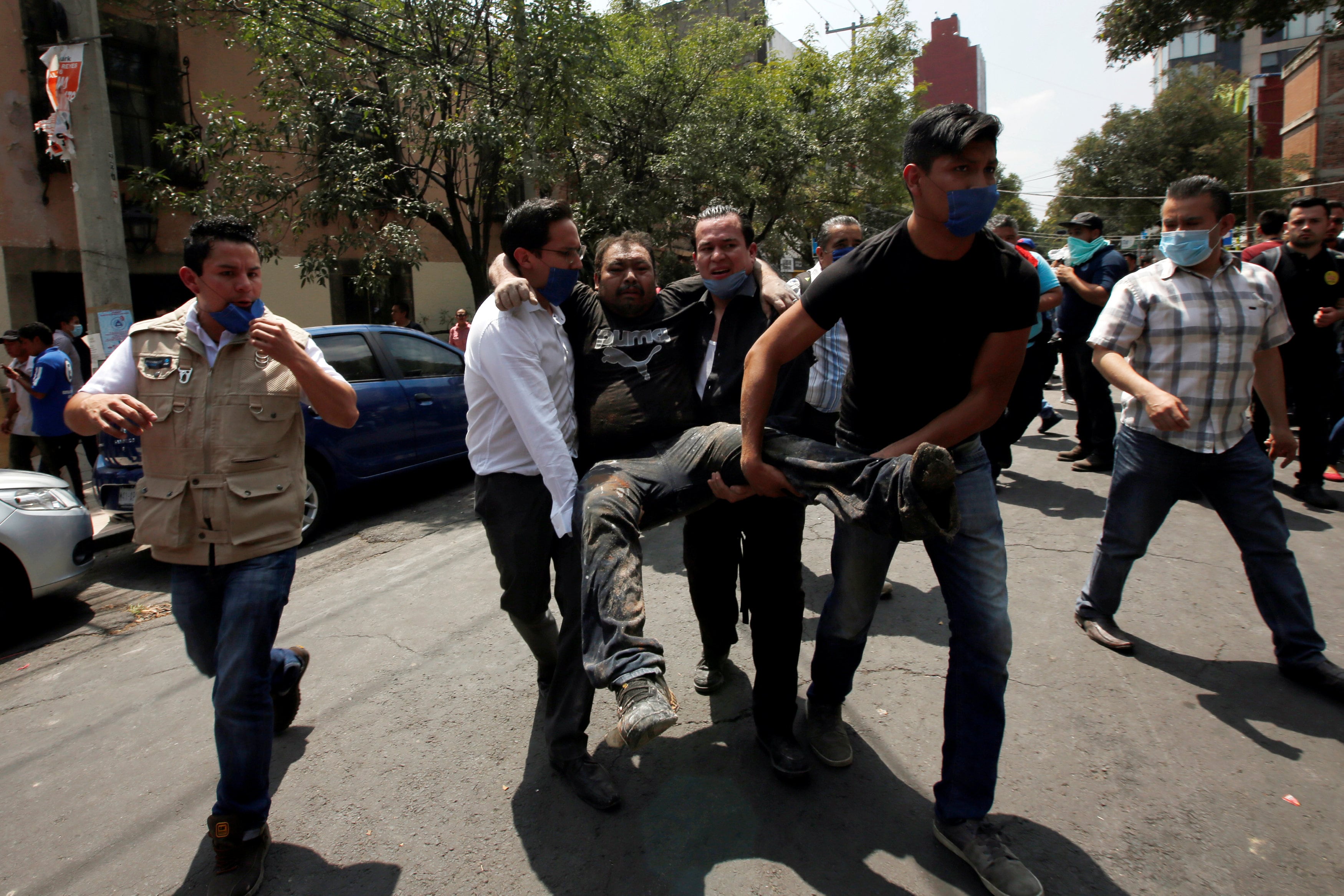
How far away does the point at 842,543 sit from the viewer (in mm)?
2523

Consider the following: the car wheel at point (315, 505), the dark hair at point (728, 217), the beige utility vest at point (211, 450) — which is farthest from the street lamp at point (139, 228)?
the dark hair at point (728, 217)

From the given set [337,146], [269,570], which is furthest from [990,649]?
[337,146]

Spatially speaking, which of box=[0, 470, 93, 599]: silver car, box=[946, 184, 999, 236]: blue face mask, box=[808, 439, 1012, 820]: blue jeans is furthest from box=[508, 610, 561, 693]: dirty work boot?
Answer: box=[0, 470, 93, 599]: silver car

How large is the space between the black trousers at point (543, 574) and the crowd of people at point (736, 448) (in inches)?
0.4

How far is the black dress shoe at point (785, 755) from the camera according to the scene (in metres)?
2.64

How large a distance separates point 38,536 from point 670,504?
4347 millimetres

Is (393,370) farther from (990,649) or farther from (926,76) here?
(926,76)

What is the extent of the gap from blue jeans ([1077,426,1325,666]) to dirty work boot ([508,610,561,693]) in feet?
8.02

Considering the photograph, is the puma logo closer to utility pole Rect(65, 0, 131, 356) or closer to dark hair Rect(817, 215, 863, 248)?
dark hair Rect(817, 215, 863, 248)

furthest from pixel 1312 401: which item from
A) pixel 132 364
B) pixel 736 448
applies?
pixel 132 364

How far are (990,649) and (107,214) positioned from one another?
7.88 meters

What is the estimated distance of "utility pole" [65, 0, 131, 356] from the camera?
6801 mm

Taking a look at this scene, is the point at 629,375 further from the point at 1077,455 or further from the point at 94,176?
the point at 94,176

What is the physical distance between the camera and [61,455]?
7.57 meters
